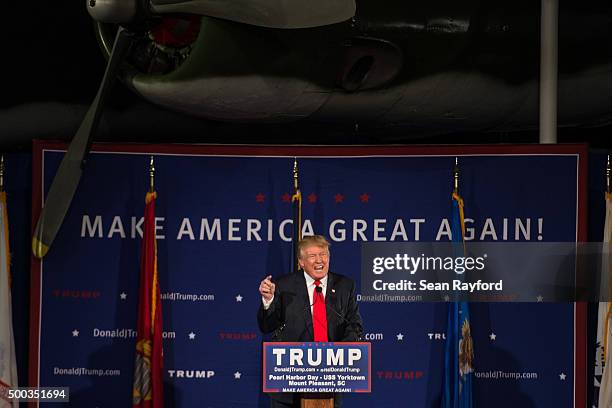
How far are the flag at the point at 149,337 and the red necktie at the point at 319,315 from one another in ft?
4.33

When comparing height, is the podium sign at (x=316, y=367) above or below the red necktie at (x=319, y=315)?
below

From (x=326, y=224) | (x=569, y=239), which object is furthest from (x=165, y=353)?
(x=569, y=239)

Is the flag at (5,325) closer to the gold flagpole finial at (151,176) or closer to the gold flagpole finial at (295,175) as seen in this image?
the gold flagpole finial at (151,176)

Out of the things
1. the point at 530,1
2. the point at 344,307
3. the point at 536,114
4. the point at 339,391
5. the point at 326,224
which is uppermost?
the point at 530,1

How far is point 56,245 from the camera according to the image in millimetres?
5973

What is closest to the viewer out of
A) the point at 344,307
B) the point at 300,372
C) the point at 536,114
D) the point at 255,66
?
the point at 300,372

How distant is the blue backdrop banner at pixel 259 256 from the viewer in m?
5.90

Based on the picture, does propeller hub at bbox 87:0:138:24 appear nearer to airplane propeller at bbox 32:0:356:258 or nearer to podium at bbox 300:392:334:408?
airplane propeller at bbox 32:0:356:258

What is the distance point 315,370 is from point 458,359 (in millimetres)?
1642

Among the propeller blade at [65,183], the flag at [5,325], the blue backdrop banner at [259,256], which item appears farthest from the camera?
the blue backdrop banner at [259,256]

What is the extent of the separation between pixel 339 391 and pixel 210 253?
6.27ft

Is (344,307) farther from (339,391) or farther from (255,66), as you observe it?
(255,66)

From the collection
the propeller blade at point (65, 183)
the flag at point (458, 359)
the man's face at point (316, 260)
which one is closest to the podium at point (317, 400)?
the man's face at point (316, 260)

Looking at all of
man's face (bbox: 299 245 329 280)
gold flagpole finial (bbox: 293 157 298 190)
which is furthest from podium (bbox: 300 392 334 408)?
gold flagpole finial (bbox: 293 157 298 190)
